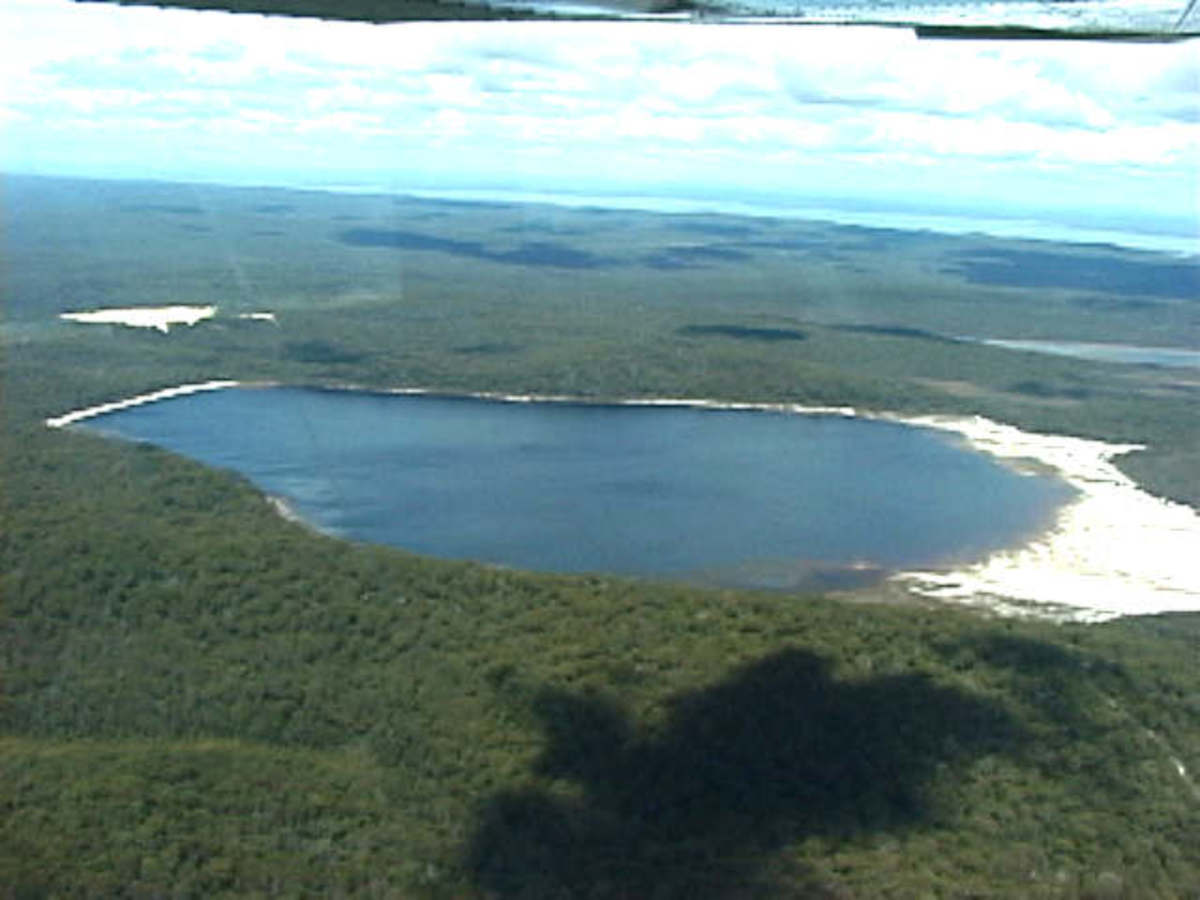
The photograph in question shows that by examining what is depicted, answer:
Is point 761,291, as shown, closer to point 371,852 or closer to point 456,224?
point 456,224

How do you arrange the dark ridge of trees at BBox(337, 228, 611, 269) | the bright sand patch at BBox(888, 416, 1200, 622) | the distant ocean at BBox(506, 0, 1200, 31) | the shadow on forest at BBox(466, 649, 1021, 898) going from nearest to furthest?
the distant ocean at BBox(506, 0, 1200, 31), the shadow on forest at BBox(466, 649, 1021, 898), the bright sand patch at BBox(888, 416, 1200, 622), the dark ridge of trees at BBox(337, 228, 611, 269)

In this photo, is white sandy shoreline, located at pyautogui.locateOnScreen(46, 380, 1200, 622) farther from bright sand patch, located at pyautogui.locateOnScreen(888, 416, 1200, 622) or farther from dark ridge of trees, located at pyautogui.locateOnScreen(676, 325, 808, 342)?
dark ridge of trees, located at pyautogui.locateOnScreen(676, 325, 808, 342)

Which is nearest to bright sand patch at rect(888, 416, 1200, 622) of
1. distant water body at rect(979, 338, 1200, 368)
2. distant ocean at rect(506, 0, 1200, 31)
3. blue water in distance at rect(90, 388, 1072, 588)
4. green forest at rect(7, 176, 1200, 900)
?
blue water in distance at rect(90, 388, 1072, 588)

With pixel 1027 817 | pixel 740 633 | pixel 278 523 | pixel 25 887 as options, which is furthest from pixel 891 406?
pixel 25 887

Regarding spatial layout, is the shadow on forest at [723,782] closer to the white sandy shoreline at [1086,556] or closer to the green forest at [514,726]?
the green forest at [514,726]

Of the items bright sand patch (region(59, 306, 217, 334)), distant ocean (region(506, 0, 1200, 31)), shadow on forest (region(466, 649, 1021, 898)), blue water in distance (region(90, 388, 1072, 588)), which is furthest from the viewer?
bright sand patch (region(59, 306, 217, 334))

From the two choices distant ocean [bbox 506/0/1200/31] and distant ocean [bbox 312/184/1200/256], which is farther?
distant ocean [bbox 312/184/1200/256]

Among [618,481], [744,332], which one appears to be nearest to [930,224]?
[744,332]

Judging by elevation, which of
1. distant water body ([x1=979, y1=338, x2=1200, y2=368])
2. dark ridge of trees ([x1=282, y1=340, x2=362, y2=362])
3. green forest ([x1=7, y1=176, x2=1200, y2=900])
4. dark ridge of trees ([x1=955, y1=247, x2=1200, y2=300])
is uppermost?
green forest ([x1=7, y1=176, x2=1200, y2=900])
